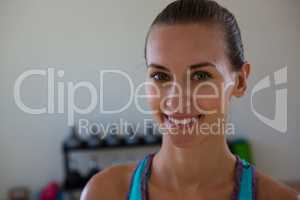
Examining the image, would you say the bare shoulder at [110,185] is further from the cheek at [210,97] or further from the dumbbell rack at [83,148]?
the dumbbell rack at [83,148]

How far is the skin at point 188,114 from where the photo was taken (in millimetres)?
583

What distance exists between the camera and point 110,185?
0.69m

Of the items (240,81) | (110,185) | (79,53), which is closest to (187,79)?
(240,81)

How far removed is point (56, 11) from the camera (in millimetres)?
2078

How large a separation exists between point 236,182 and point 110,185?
0.20 metres

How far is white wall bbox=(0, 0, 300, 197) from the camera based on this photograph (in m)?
2.08

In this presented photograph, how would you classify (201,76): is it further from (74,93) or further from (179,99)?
(74,93)

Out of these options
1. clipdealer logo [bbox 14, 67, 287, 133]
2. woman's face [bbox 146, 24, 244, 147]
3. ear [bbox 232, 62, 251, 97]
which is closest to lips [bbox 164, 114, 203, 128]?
woman's face [bbox 146, 24, 244, 147]

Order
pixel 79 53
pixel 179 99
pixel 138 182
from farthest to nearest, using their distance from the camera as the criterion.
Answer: pixel 79 53 < pixel 138 182 < pixel 179 99

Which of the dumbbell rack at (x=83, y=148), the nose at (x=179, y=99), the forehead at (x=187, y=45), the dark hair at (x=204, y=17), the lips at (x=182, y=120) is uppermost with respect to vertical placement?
the dark hair at (x=204, y=17)

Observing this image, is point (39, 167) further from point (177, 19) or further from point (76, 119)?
point (177, 19)

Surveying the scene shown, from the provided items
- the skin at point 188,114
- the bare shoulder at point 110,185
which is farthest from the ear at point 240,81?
the bare shoulder at point 110,185

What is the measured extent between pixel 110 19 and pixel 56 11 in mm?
262

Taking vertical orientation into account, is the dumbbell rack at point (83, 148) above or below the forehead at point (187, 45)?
below
